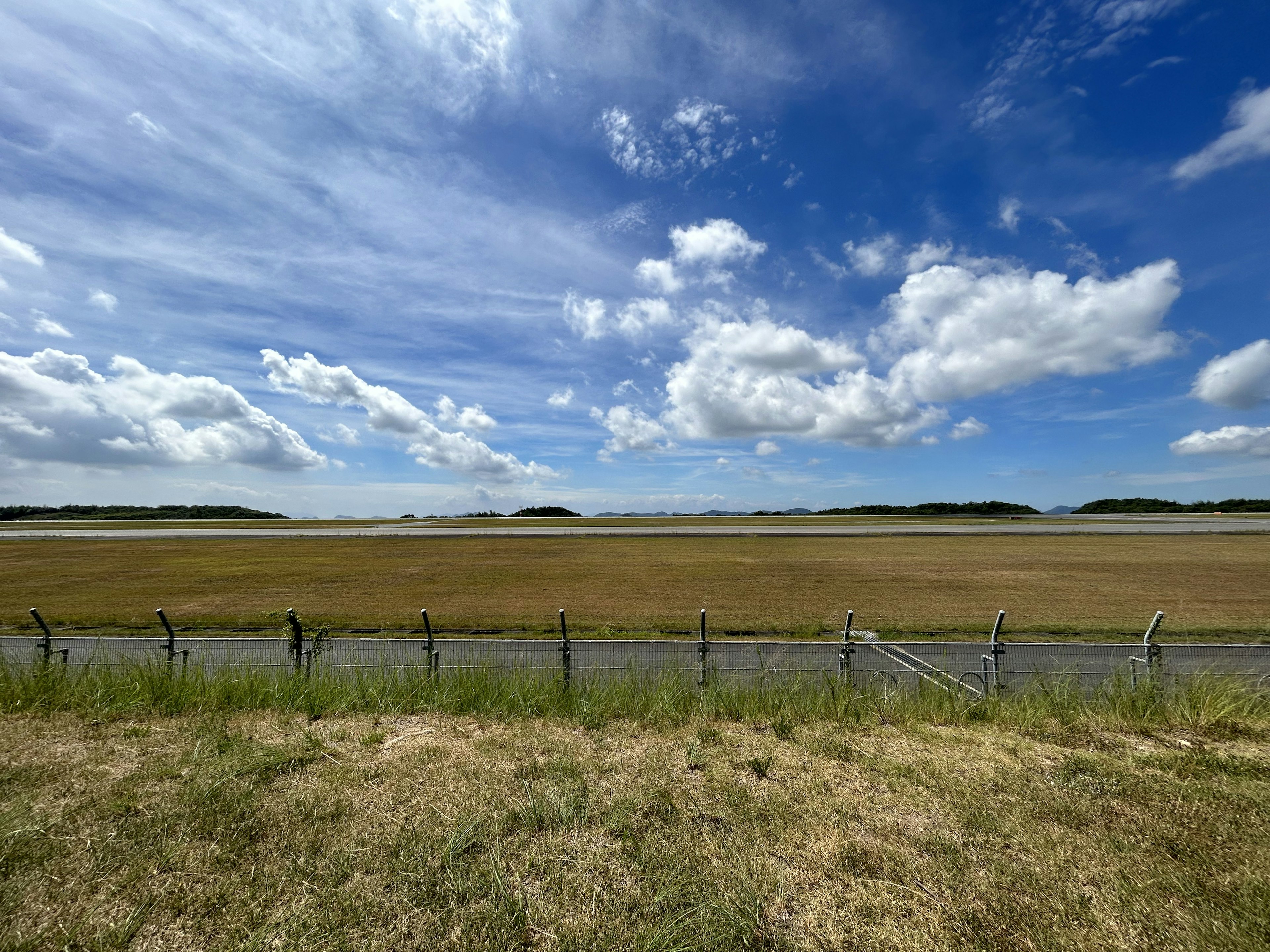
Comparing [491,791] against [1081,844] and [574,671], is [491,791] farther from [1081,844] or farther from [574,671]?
[574,671]

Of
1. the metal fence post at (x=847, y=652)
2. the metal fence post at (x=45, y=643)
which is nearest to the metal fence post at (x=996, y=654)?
the metal fence post at (x=847, y=652)

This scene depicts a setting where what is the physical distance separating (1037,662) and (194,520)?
498ft

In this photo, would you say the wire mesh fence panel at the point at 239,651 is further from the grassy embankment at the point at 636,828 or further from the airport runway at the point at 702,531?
the airport runway at the point at 702,531

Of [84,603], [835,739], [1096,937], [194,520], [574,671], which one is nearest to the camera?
[1096,937]

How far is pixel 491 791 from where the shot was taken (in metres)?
4.84

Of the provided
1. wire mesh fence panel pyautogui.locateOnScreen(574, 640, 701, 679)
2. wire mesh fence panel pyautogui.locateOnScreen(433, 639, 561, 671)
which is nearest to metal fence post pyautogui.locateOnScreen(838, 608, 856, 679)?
Answer: wire mesh fence panel pyautogui.locateOnScreen(574, 640, 701, 679)

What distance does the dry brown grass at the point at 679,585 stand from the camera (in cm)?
2073

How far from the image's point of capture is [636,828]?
4.26 m

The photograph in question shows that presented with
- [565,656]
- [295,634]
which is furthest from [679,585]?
[295,634]

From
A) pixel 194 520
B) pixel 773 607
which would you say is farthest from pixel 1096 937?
pixel 194 520

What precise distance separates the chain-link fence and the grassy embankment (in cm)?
180

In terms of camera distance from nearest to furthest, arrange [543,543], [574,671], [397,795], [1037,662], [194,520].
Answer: [397,795] → [574,671] → [1037,662] → [543,543] → [194,520]

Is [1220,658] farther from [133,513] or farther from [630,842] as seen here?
[133,513]

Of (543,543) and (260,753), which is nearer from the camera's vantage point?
(260,753)
